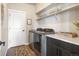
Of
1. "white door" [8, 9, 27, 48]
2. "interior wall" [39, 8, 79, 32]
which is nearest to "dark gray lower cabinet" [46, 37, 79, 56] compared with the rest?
"interior wall" [39, 8, 79, 32]

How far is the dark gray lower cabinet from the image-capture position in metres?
1.09

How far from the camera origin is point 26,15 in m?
1.26

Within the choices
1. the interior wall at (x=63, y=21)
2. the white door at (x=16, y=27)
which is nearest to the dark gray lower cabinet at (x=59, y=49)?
the interior wall at (x=63, y=21)

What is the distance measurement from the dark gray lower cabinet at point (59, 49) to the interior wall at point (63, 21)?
0.24m

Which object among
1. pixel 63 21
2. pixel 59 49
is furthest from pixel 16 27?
pixel 63 21

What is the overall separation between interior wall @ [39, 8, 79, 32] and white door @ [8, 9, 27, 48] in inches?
15.6

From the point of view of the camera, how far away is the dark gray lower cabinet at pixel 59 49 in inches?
43.0

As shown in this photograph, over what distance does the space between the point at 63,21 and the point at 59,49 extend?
1.68 ft

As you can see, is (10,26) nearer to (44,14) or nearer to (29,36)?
(29,36)

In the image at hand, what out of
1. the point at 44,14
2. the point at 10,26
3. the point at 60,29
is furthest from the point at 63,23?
the point at 10,26

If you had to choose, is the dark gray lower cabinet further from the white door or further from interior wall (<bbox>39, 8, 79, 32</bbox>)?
the white door

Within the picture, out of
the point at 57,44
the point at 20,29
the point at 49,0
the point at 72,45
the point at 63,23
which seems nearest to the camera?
the point at 49,0

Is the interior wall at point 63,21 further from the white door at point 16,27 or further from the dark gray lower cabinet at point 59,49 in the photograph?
the white door at point 16,27

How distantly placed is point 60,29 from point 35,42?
0.48m
